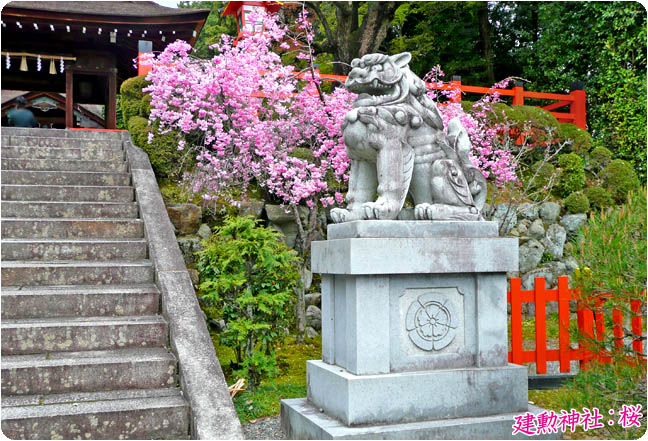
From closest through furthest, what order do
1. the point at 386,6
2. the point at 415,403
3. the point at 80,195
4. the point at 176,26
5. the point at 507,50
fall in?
the point at 415,403, the point at 80,195, the point at 176,26, the point at 386,6, the point at 507,50

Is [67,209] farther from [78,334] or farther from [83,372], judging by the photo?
[83,372]

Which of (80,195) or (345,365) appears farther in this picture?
(80,195)

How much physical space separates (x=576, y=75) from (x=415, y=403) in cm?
1269

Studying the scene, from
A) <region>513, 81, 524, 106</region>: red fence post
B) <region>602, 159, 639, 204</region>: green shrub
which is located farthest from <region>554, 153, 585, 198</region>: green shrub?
<region>513, 81, 524, 106</region>: red fence post

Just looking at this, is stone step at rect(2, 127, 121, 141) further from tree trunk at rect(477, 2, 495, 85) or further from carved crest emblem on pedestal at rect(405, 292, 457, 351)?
tree trunk at rect(477, 2, 495, 85)

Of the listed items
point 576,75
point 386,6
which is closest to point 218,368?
point 386,6

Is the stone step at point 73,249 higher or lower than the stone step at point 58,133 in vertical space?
lower

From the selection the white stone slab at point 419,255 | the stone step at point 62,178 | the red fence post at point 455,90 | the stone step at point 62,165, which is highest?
the red fence post at point 455,90

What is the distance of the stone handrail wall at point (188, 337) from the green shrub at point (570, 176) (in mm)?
7887

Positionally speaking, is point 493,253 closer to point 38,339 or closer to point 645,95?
point 38,339

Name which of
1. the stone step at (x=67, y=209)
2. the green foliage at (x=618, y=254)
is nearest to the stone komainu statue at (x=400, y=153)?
the green foliage at (x=618, y=254)

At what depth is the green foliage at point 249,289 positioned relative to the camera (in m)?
4.74

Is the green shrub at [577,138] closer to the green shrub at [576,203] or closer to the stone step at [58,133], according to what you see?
the green shrub at [576,203]

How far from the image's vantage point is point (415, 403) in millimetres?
3410
